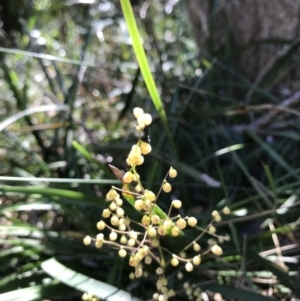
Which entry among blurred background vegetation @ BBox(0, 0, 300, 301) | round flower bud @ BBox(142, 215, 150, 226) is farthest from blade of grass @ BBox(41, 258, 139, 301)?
round flower bud @ BBox(142, 215, 150, 226)

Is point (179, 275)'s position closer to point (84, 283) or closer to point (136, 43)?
point (84, 283)

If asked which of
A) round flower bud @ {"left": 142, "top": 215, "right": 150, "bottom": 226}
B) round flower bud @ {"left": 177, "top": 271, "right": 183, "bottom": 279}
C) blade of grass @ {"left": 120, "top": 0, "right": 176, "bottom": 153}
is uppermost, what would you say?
blade of grass @ {"left": 120, "top": 0, "right": 176, "bottom": 153}

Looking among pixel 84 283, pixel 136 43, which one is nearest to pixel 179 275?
pixel 84 283

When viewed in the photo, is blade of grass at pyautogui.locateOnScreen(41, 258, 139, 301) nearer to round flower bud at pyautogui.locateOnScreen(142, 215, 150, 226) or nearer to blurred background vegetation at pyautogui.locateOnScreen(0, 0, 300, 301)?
blurred background vegetation at pyautogui.locateOnScreen(0, 0, 300, 301)

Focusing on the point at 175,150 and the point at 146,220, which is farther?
the point at 175,150

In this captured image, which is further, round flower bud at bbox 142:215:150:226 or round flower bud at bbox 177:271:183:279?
round flower bud at bbox 177:271:183:279

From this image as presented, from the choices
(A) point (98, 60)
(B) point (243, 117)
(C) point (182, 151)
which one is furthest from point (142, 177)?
(A) point (98, 60)

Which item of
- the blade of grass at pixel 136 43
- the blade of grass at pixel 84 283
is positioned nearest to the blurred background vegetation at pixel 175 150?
the blade of grass at pixel 84 283

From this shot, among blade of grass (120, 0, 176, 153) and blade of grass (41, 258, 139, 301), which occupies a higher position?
blade of grass (120, 0, 176, 153)
